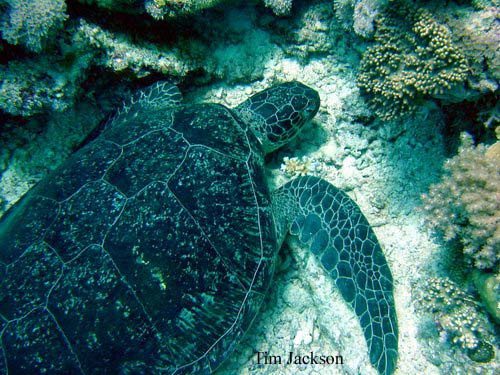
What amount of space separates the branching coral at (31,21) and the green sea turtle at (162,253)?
2.44 feet

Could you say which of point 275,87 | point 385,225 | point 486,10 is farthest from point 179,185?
point 486,10

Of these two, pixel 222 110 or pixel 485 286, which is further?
pixel 222 110

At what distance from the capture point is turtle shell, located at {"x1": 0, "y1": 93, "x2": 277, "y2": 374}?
5.18 feet

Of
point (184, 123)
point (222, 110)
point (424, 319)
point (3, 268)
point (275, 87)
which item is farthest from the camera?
point (275, 87)

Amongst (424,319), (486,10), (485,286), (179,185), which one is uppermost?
(486,10)

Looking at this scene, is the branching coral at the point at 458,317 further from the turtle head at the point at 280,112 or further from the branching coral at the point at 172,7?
the branching coral at the point at 172,7

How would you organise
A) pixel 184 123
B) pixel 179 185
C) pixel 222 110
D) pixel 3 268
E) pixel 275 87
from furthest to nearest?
pixel 275 87, pixel 222 110, pixel 184 123, pixel 179 185, pixel 3 268

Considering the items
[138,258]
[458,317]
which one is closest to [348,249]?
[458,317]

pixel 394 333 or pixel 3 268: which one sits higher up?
pixel 394 333

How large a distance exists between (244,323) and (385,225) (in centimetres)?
138

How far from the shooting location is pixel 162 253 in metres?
1.73

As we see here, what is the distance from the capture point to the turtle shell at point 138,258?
158cm

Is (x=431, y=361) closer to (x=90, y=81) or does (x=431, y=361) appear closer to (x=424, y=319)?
(x=424, y=319)

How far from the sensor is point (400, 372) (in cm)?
196
